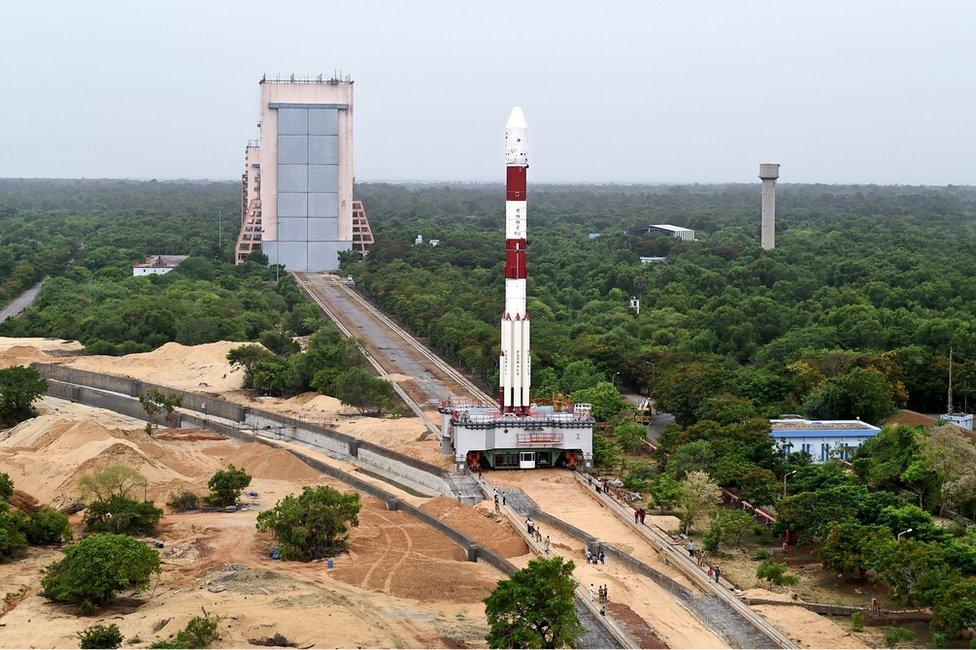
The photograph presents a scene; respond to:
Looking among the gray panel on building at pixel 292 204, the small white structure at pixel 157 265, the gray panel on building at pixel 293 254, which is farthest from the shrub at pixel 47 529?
the gray panel on building at pixel 293 254

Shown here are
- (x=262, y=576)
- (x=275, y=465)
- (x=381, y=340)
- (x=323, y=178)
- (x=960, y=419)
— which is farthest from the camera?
(x=323, y=178)

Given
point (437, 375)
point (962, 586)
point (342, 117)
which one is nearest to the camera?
point (962, 586)

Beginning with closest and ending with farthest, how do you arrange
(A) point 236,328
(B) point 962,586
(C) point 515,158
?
(B) point 962,586
(C) point 515,158
(A) point 236,328

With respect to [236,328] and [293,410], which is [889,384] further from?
[236,328]

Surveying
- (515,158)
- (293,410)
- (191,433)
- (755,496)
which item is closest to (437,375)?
(293,410)

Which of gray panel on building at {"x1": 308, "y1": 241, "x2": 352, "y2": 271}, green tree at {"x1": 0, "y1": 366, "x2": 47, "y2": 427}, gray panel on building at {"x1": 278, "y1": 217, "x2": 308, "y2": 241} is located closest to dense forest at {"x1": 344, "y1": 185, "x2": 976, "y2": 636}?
gray panel on building at {"x1": 308, "y1": 241, "x2": 352, "y2": 271}

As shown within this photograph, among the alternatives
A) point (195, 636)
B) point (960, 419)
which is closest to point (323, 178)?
point (960, 419)

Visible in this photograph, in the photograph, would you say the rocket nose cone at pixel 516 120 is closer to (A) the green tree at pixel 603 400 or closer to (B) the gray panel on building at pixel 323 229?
(A) the green tree at pixel 603 400

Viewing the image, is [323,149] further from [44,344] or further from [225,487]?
[225,487]
